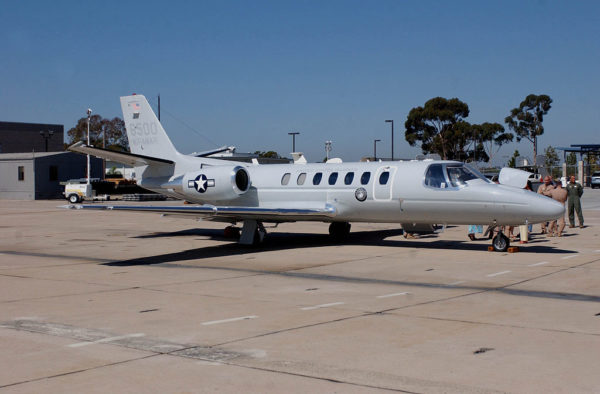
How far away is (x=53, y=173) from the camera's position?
56.0 m

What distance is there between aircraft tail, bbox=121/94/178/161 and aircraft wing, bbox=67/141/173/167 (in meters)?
0.81

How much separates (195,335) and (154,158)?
556 inches

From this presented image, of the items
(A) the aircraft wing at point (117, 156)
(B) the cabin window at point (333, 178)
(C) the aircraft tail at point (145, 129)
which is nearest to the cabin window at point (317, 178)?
(B) the cabin window at point (333, 178)

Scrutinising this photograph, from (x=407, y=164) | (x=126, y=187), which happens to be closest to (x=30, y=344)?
(x=407, y=164)

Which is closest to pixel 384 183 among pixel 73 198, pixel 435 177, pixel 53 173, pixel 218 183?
pixel 435 177

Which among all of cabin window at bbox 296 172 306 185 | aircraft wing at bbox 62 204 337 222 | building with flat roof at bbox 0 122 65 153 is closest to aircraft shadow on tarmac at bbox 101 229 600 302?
aircraft wing at bbox 62 204 337 222

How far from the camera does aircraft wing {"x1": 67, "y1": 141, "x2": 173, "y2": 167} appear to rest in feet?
59.3

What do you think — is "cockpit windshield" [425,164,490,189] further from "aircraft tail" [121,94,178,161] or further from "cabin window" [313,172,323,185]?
"aircraft tail" [121,94,178,161]

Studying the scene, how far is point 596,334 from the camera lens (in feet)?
24.6

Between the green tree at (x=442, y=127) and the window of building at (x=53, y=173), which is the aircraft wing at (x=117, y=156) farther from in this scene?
the green tree at (x=442, y=127)

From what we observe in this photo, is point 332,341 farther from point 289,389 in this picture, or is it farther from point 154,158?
point 154,158

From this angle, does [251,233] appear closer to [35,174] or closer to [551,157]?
[35,174]

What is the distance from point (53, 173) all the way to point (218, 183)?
40939 millimetres

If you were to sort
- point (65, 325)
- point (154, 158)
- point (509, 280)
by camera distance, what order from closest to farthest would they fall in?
point (65, 325), point (509, 280), point (154, 158)
